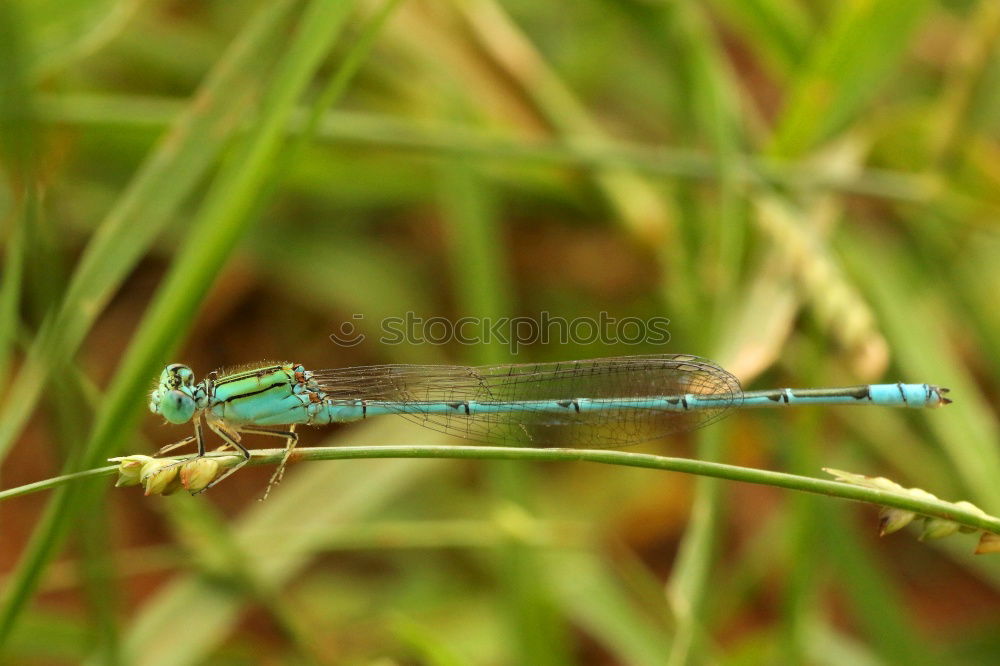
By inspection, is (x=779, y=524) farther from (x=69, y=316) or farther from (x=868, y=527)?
(x=69, y=316)

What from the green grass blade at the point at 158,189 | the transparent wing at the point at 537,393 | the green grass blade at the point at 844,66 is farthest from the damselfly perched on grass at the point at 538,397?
the green grass blade at the point at 844,66

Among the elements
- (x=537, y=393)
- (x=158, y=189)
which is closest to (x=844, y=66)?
(x=537, y=393)

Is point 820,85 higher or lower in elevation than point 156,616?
higher

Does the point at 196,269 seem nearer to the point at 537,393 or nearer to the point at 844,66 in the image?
the point at 537,393

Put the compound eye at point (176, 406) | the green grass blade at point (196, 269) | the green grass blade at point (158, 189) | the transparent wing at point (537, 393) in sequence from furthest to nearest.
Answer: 1. the transparent wing at point (537, 393)
2. the compound eye at point (176, 406)
3. the green grass blade at point (158, 189)
4. the green grass blade at point (196, 269)

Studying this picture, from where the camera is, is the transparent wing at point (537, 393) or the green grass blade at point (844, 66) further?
the green grass blade at point (844, 66)

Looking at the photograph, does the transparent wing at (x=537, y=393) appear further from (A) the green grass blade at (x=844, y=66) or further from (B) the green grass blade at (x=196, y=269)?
(A) the green grass blade at (x=844, y=66)

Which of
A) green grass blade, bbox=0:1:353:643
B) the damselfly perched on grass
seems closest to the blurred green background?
green grass blade, bbox=0:1:353:643

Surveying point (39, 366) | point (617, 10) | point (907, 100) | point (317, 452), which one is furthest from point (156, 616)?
point (907, 100)
